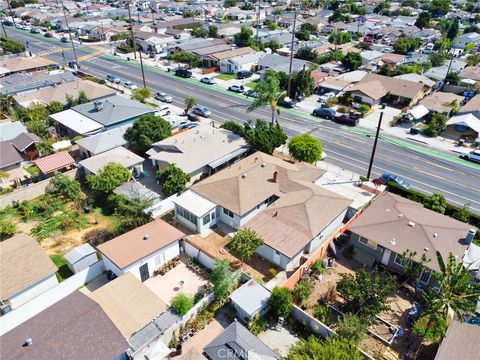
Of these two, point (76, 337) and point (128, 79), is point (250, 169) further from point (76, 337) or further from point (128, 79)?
point (128, 79)

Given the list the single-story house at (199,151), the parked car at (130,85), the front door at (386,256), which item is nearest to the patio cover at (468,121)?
the single-story house at (199,151)

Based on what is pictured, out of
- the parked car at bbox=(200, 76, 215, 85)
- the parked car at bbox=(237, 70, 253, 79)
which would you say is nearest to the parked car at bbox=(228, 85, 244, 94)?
the parked car at bbox=(200, 76, 215, 85)

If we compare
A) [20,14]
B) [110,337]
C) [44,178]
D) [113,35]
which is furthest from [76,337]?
[20,14]

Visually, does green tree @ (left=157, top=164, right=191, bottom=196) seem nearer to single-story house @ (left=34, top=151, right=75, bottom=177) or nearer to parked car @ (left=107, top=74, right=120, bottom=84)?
single-story house @ (left=34, top=151, right=75, bottom=177)

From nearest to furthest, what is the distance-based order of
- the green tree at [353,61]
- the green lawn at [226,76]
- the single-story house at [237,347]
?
the single-story house at [237,347], the green lawn at [226,76], the green tree at [353,61]

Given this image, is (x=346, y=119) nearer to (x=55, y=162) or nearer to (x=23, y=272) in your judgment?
(x=55, y=162)

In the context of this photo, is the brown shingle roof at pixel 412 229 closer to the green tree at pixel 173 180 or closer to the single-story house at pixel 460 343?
the single-story house at pixel 460 343
